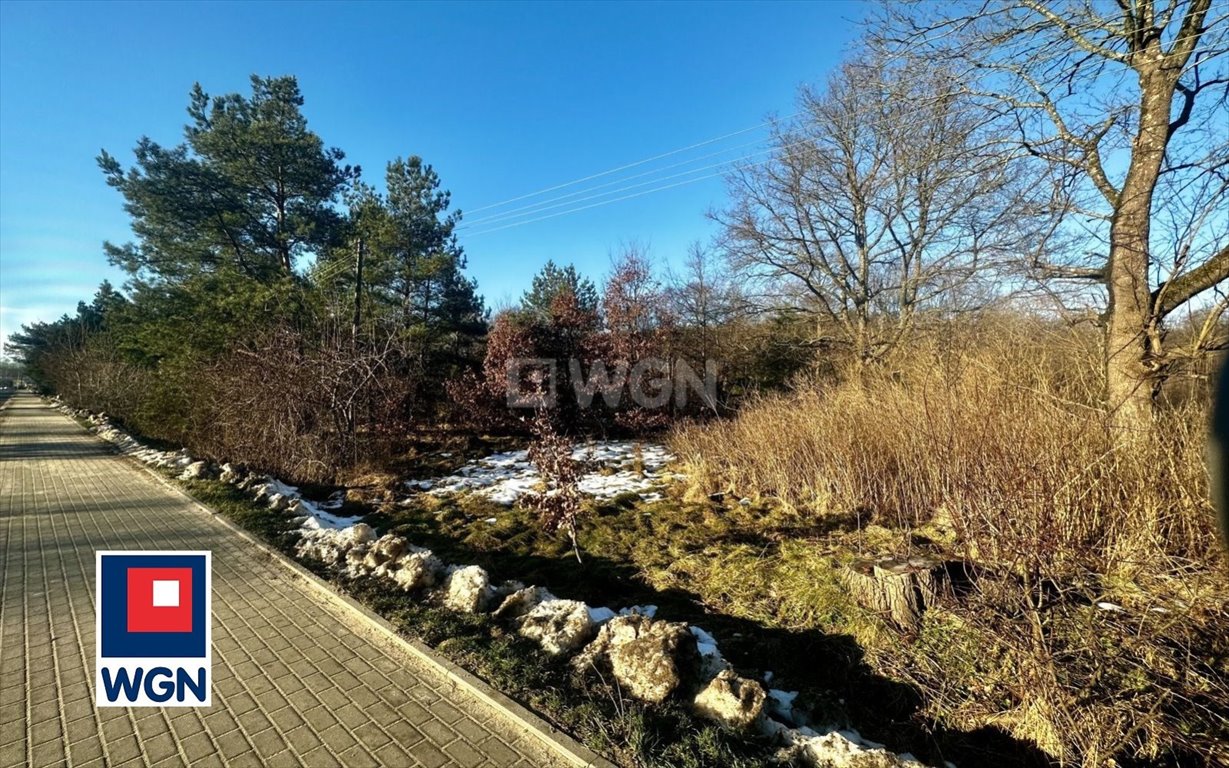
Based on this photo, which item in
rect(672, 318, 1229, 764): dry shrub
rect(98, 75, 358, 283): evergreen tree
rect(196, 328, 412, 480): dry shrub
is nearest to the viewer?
rect(672, 318, 1229, 764): dry shrub

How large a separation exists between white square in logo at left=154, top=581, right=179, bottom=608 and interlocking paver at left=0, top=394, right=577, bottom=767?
29 centimetres

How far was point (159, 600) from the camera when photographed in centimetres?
373

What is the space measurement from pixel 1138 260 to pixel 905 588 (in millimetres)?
3981

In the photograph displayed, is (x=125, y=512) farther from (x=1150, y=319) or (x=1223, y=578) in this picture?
(x=1150, y=319)

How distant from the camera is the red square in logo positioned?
3434mm

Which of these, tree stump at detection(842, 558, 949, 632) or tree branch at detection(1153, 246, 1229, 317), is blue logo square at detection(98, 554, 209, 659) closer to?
tree stump at detection(842, 558, 949, 632)

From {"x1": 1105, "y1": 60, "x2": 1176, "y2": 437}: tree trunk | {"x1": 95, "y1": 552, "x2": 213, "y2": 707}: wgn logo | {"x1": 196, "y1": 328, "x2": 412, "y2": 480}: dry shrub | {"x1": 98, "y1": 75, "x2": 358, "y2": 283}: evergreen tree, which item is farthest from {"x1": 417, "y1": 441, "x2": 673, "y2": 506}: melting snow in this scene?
{"x1": 98, "y1": 75, "x2": 358, "y2": 283}: evergreen tree

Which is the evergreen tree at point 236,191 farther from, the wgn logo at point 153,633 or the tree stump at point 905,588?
the tree stump at point 905,588

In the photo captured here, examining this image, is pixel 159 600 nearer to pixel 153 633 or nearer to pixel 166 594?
pixel 166 594

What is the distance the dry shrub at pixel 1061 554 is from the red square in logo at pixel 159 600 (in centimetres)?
473

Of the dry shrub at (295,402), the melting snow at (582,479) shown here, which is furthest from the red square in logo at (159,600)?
the dry shrub at (295,402)

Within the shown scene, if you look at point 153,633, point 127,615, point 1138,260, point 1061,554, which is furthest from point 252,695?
point 1138,260

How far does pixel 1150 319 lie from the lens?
4.53 metres

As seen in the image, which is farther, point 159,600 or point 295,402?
point 295,402
